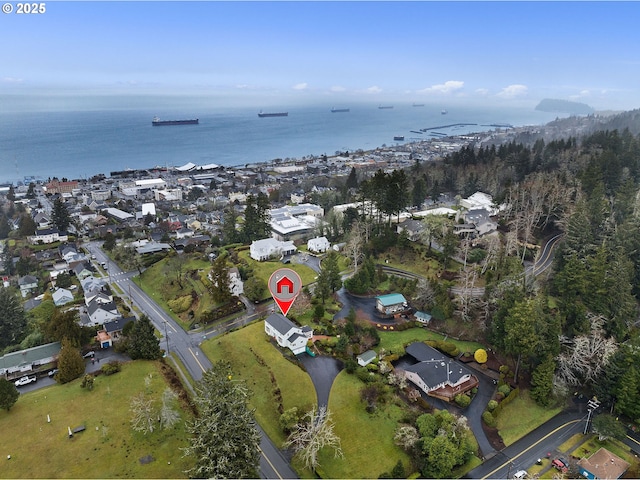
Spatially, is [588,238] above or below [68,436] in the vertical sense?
above

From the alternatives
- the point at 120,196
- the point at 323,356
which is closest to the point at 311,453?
the point at 323,356

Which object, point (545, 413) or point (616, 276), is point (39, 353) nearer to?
point (545, 413)

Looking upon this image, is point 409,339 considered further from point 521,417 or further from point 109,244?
point 109,244

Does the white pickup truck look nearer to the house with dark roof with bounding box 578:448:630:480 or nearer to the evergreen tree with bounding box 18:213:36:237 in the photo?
the house with dark roof with bounding box 578:448:630:480

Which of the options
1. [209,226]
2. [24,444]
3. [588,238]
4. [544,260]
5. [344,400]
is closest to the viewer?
[24,444]

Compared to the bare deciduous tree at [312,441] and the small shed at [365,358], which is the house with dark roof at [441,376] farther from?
the bare deciduous tree at [312,441]

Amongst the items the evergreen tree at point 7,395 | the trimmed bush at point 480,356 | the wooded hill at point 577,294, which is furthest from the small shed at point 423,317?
the evergreen tree at point 7,395

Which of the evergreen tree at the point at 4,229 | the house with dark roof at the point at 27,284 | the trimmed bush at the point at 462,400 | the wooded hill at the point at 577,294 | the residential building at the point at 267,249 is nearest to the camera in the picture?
the trimmed bush at the point at 462,400
